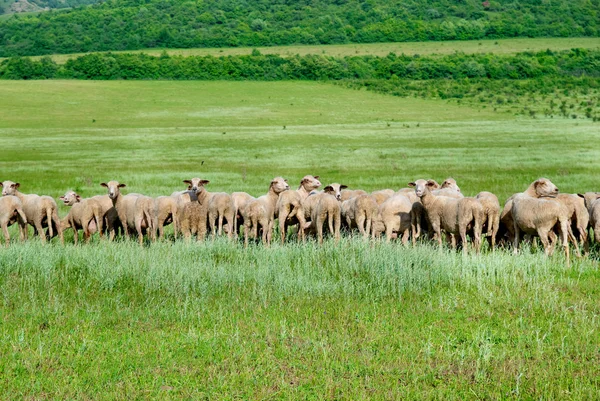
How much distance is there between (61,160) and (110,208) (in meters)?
27.8

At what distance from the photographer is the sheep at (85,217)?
1959 cm

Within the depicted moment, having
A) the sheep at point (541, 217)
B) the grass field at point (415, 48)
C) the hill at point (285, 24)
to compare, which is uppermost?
the hill at point (285, 24)

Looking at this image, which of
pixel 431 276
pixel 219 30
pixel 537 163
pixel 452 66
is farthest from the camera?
pixel 219 30

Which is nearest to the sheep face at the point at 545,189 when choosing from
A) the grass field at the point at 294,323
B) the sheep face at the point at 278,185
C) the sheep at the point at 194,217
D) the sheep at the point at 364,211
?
the grass field at the point at 294,323

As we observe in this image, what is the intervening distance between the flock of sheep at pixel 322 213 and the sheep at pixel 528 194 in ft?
0.08

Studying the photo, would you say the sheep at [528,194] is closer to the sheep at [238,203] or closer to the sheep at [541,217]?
the sheep at [541,217]

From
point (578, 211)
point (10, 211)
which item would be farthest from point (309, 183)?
point (10, 211)

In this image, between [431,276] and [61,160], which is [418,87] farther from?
[431,276]

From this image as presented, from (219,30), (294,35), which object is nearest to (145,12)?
(219,30)

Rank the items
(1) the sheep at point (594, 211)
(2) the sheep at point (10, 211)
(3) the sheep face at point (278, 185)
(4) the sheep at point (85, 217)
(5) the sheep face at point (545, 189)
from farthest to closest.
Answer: (4) the sheep at point (85, 217)
(3) the sheep face at point (278, 185)
(2) the sheep at point (10, 211)
(5) the sheep face at point (545, 189)
(1) the sheep at point (594, 211)

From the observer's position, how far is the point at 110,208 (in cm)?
2023

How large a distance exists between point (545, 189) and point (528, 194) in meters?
0.51

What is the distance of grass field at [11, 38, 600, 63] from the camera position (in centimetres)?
13138

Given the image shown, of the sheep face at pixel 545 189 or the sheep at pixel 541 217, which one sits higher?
the sheep face at pixel 545 189
